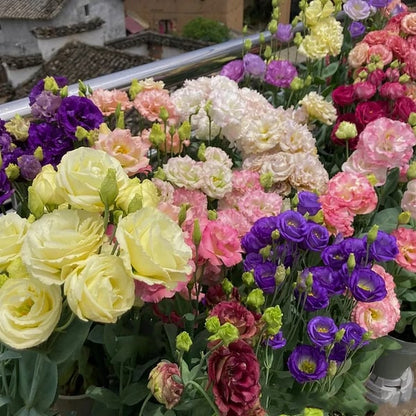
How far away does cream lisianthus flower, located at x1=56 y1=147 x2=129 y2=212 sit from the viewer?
47 cm

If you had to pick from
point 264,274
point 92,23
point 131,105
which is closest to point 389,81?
point 131,105

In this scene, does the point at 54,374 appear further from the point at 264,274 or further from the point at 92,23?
the point at 92,23

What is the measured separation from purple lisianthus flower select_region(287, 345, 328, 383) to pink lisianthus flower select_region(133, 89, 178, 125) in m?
0.48

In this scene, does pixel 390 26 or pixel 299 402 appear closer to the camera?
pixel 299 402

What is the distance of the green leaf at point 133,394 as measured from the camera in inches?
27.2

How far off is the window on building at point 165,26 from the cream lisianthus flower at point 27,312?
13.6 meters

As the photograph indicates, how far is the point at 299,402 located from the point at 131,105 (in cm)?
58

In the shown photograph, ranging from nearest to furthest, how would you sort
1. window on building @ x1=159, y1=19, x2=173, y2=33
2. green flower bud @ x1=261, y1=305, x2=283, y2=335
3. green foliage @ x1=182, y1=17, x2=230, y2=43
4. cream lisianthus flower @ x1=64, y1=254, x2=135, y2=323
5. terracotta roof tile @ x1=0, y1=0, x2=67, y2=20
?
cream lisianthus flower @ x1=64, y1=254, x2=135, y2=323 < green flower bud @ x1=261, y1=305, x2=283, y2=335 < terracotta roof tile @ x1=0, y1=0, x2=67, y2=20 < green foliage @ x1=182, y1=17, x2=230, y2=43 < window on building @ x1=159, y1=19, x2=173, y2=33

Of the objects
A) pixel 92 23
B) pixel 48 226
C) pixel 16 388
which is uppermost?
pixel 48 226

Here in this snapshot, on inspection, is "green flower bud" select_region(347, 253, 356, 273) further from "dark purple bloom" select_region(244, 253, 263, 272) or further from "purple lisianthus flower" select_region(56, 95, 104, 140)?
"purple lisianthus flower" select_region(56, 95, 104, 140)

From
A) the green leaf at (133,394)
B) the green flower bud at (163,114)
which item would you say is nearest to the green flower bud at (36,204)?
the green leaf at (133,394)

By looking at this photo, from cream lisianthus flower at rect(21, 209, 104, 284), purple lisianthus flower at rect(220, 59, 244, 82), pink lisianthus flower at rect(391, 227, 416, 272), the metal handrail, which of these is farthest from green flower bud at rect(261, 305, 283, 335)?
purple lisianthus flower at rect(220, 59, 244, 82)

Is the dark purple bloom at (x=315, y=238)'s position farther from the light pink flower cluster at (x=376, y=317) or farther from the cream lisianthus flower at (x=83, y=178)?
the cream lisianthus flower at (x=83, y=178)

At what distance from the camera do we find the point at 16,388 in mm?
626
